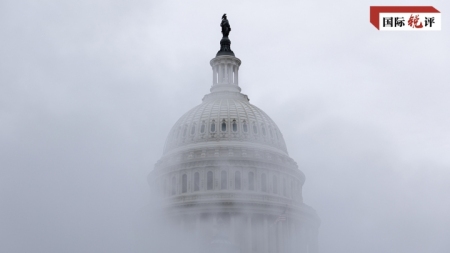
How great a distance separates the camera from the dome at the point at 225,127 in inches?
3509

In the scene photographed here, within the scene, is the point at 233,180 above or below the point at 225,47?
below

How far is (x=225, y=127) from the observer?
8956 centimetres

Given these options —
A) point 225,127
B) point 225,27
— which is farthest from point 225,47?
point 225,127

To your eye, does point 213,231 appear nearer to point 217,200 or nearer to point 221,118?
point 217,200

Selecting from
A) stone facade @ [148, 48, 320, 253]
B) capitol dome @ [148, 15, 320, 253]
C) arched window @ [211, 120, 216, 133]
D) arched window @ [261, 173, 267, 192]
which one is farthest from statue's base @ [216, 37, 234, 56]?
arched window @ [261, 173, 267, 192]

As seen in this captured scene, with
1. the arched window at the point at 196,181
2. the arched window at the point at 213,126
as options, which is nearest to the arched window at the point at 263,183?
the arched window at the point at 196,181

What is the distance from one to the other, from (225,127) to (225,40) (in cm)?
1718

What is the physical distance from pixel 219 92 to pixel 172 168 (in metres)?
13.7

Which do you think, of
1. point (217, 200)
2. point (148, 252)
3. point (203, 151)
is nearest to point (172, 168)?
point (203, 151)

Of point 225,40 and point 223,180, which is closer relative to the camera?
point 223,180

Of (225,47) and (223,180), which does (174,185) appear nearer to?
(223,180)

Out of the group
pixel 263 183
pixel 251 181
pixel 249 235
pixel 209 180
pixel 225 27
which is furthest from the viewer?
pixel 225 27

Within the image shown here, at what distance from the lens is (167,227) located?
264ft

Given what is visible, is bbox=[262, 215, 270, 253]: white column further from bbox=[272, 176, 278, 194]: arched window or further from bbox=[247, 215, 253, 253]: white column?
bbox=[272, 176, 278, 194]: arched window
